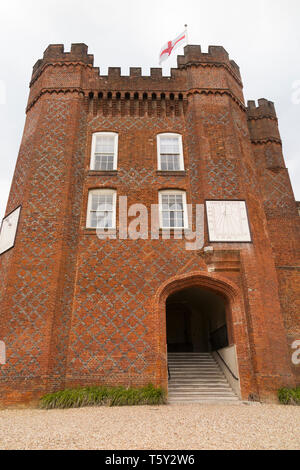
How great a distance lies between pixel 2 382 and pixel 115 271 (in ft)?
17.5

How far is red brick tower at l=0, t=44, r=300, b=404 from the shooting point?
452 inches

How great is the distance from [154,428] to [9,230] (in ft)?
33.5

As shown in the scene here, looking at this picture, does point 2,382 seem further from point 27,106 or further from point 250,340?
point 27,106

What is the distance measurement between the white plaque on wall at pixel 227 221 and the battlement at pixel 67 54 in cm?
1036

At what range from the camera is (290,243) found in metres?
15.6

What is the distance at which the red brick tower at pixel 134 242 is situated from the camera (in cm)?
1149

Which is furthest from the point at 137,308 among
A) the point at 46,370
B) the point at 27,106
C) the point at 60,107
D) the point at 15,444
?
the point at 27,106

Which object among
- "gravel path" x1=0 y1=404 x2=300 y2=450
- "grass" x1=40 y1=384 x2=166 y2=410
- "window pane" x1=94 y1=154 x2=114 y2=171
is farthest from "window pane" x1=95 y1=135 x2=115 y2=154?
"gravel path" x1=0 y1=404 x2=300 y2=450

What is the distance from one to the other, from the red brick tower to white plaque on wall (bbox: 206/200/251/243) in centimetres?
31

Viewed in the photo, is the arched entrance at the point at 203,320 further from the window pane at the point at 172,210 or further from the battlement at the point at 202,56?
the battlement at the point at 202,56

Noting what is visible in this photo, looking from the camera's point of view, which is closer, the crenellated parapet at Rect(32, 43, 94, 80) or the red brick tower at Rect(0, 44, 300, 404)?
the red brick tower at Rect(0, 44, 300, 404)

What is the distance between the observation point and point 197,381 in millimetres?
12922

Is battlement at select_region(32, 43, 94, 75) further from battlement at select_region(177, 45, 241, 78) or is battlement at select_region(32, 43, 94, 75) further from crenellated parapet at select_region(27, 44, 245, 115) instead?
battlement at select_region(177, 45, 241, 78)
